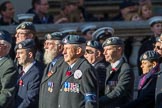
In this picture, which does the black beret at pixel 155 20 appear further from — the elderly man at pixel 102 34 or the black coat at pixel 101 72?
the black coat at pixel 101 72

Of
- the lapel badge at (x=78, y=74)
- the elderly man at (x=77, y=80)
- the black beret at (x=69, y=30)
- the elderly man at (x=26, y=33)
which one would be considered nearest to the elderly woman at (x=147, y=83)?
the elderly man at (x=77, y=80)

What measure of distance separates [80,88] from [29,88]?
1225mm

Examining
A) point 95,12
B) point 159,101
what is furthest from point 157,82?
point 95,12

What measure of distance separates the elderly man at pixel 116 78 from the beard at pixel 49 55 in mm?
659

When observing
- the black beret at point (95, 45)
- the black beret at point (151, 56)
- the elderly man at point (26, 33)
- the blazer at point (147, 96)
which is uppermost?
the elderly man at point (26, 33)

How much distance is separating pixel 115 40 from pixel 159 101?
1550 millimetres

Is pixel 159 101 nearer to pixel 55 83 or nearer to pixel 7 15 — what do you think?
pixel 55 83

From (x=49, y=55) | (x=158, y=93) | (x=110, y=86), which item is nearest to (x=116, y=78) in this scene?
(x=110, y=86)

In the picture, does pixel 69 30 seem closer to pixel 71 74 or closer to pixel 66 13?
pixel 66 13

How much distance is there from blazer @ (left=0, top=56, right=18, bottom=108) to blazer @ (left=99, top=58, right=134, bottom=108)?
47.9 inches

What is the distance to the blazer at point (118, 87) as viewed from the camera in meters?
14.2

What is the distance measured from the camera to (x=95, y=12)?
20812 millimetres

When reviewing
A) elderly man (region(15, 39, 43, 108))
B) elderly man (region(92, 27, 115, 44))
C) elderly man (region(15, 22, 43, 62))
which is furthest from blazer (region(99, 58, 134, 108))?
elderly man (region(92, 27, 115, 44))

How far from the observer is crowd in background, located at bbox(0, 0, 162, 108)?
13148 millimetres
